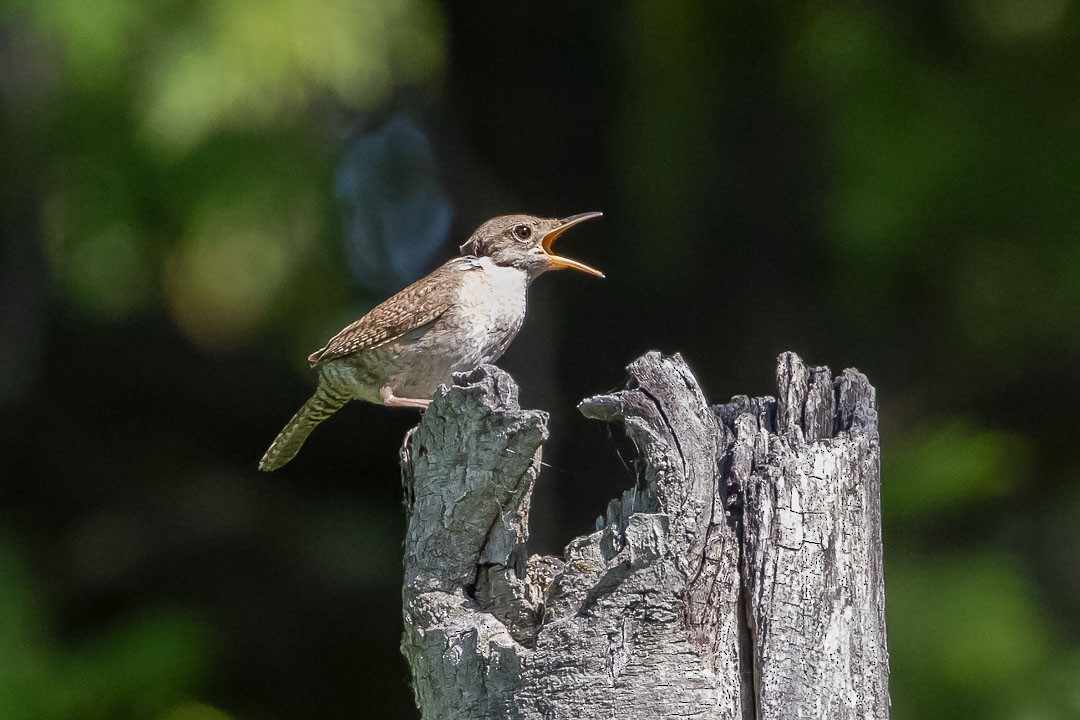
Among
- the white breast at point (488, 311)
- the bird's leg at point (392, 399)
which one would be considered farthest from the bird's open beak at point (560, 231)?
the bird's leg at point (392, 399)

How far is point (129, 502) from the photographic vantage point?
28.1 feet

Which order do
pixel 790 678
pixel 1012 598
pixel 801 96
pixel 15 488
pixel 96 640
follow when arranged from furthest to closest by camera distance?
pixel 15 488 < pixel 801 96 < pixel 96 640 < pixel 1012 598 < pixel 790 678

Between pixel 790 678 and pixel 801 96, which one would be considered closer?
pixel 790 678

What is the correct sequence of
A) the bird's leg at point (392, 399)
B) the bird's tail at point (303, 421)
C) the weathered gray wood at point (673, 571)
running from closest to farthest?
the weathered gray wood at point (673, 571) < the bird's leg at point (392, 399) < the bird's tail at point (303, 421)

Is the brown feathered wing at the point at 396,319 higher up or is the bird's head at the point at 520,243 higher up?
the bird's head at the point at 520,243

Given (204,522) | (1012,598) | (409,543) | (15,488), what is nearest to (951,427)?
(1012,598)

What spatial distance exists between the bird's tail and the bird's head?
2.47ft

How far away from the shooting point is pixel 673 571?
8.57 feet

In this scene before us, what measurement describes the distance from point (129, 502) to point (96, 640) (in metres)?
2.09

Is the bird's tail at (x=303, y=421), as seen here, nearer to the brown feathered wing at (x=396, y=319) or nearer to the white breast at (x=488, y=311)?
the brown feathered wing at (x=396, y=319)

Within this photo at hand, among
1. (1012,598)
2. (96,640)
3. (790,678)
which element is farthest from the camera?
(96,640)

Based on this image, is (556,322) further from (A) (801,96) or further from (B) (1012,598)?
(B) (1012,598)

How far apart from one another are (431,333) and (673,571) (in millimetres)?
2408

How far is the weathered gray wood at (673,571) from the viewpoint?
2604 mm
